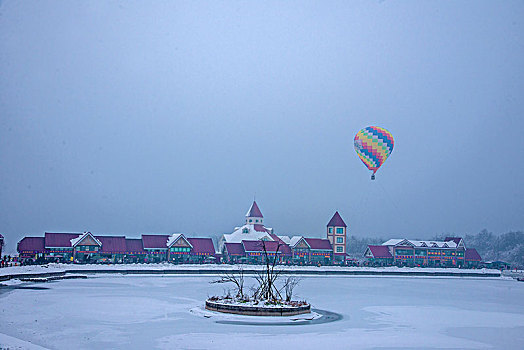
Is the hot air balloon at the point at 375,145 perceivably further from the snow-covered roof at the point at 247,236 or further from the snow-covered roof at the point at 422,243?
the snow-covered roof at the point at 422,243

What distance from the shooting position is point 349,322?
27172 mm

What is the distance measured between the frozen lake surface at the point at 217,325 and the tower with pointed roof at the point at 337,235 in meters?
68.2

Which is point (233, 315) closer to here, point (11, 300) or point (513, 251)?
point (11, 300)

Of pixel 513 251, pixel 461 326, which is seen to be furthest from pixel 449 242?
pixel 461 326

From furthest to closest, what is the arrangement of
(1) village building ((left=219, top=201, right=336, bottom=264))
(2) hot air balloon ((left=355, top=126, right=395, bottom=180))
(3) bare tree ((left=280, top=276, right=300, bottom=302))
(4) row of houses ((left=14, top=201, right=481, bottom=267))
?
(1) village building ((left=219, top=201, right=336, bottom=264)) → (4) row of houses ((left=14, top=201, right=481, bottom=267)) → (2) hot air balloon ((left=355, top=126, right=395, bottom=180)) → (3) bare tree ((left=280, top=276, right=300, bottom=302))

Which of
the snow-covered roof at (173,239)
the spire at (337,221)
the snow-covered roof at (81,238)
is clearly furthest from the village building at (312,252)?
the snow-covered roof at (81,238)

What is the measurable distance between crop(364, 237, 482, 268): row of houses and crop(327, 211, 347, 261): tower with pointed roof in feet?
26.0

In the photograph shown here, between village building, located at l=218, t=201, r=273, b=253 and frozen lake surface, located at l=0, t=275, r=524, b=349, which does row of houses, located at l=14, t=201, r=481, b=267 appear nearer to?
village building, located at l=218, t=201, r=273, b=253

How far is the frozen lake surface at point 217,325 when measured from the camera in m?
20.6

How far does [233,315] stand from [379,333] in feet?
24.8

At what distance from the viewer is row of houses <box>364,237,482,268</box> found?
369 feet

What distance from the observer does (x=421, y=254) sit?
376 ft

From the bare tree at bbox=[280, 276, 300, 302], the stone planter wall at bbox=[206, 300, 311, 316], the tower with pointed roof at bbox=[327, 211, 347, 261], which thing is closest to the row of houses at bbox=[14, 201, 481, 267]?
the tower with pointed roof at bbox=[327, 211, 347, 261]

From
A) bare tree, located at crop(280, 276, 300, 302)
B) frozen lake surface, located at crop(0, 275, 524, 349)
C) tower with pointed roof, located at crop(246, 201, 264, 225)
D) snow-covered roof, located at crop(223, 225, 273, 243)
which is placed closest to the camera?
frozen lake surface, located at crop(0, 275, 524, 349)
